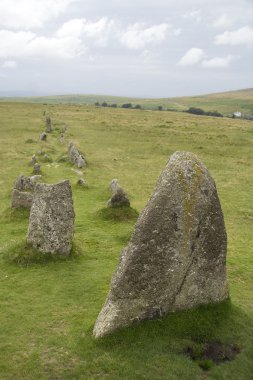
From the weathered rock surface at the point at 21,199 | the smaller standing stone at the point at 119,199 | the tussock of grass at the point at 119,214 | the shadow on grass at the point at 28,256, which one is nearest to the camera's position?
the shadow on grass at the point at 28,256

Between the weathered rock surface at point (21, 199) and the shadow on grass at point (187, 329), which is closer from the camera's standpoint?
the shadow on grass at point (187, 329)

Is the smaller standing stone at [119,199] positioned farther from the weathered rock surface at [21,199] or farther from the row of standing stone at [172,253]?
the row of standing stone at [172,253]

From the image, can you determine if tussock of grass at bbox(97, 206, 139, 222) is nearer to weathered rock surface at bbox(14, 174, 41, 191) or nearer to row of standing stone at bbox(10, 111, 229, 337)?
weathered rock surface at bbox(14, 174, 41, 191)

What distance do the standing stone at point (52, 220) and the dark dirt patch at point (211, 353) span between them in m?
8.33

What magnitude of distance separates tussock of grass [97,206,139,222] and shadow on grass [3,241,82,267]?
19.0 ft

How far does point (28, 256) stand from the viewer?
19203 mm

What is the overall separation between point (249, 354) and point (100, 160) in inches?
1384

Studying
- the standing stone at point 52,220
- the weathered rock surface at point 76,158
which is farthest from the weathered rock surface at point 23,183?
the weathered rock surface at point 76,158

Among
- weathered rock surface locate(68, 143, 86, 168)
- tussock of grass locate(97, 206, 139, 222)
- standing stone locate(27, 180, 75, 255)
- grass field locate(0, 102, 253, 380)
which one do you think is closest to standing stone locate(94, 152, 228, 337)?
grass field locate(0, 102, 253, 380)

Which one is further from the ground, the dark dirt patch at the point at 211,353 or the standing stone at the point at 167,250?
the standing stone at the point at 167,250

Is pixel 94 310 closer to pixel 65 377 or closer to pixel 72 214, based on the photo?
pixel 65 377

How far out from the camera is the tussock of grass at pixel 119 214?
25.3 metres

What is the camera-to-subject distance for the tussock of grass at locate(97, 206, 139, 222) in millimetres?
25266

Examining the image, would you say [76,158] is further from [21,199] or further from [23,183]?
[21,199]
